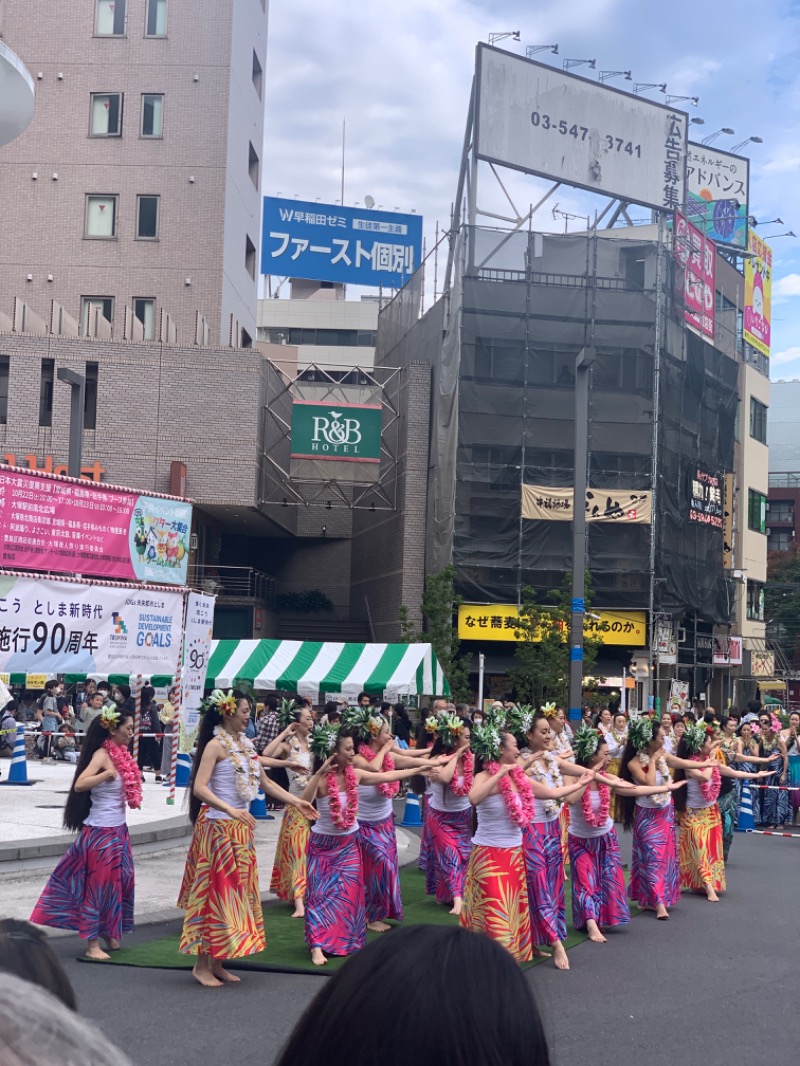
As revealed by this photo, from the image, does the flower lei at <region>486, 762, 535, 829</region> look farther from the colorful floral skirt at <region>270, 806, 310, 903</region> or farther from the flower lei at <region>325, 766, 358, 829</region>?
the colorful floral skirt at <region>270, 806, 310, 903</region>

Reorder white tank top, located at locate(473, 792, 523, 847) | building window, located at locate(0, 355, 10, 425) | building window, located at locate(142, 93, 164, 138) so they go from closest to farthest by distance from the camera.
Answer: white tank top, located at locate(473, 792, 523, 847)
building window, located at locate(0, 355, 10, 425)
building window, located at locate(142, 93, 164, 138)

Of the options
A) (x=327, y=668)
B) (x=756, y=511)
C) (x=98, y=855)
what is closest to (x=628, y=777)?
(x=98, y=855)

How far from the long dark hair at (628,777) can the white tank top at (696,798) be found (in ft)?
2.78

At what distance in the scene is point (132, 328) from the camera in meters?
39.3

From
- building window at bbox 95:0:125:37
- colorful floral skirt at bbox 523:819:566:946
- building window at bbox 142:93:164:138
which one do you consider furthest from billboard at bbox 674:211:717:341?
colorful floral skirt at bbox 523:819:566:946

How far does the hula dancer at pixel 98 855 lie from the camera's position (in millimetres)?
9117

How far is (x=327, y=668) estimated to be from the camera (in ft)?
83.3

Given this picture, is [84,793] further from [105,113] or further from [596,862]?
[105,113]

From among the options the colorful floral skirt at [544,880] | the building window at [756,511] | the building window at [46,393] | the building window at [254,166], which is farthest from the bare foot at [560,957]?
the building window at [756,511]

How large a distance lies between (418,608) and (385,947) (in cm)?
3784

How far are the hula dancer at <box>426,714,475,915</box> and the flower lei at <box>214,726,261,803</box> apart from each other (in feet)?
9.76

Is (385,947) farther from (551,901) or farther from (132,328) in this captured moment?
(132,328)

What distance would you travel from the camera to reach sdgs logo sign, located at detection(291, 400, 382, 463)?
38.9 metres

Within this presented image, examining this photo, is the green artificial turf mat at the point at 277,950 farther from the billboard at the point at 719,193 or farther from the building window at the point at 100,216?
the billboard at the point at 719,193
